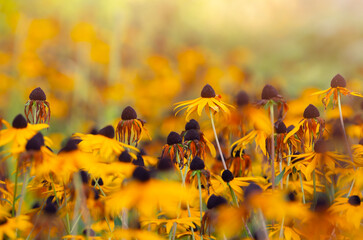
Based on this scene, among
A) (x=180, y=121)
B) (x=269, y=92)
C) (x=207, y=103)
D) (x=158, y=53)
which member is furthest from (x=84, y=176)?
(x=158, y=53)

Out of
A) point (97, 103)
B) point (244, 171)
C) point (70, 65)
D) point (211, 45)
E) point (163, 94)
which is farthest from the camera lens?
point (211, 45)

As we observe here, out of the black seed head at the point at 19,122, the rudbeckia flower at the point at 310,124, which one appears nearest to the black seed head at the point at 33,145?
the black seed head at the point at 19,122

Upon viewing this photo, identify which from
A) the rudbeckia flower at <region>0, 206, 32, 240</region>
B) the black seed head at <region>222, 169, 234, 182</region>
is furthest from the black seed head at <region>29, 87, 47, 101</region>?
the black seed head at <region>222, 169, 234, 182</region>

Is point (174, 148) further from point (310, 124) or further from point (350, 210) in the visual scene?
point (350, 210)

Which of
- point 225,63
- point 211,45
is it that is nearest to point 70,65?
point 225,63

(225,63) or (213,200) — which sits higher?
(225,63)

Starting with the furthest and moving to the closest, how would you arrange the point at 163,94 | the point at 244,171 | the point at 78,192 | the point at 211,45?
1. the point at 211,45
2. the point at 163,94
3. the point at 244,171
4. the point at 78,192

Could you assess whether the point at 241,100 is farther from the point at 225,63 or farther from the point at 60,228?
the point at 225,63
